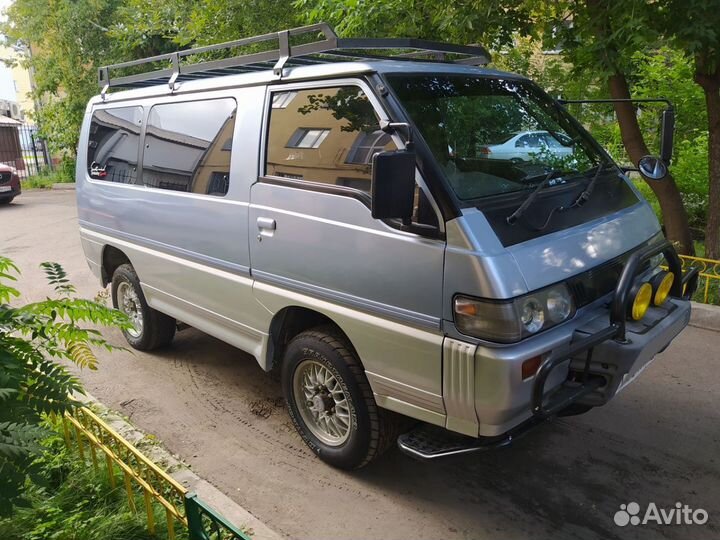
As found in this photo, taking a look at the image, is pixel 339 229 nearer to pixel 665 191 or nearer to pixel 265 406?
pixel 265 406

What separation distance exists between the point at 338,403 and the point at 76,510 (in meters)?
1.46

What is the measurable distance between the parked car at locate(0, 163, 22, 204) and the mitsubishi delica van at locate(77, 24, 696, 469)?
14.2m

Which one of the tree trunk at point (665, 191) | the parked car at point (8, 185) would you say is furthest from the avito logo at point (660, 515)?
the parked car at point (8, 185)

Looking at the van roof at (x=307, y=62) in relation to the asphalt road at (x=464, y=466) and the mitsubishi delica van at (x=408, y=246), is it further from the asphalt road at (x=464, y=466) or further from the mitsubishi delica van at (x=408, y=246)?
the asphalt road at (x=464, y=466)

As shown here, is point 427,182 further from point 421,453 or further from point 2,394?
point 2,394

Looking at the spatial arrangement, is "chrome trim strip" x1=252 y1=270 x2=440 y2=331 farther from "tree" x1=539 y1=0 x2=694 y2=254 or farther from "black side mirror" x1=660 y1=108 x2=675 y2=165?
"tree" x1=539 y1=0 x2=694 y2=254

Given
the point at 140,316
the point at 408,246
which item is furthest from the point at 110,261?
the point at 408,246

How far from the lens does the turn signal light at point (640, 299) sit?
307 centimetres

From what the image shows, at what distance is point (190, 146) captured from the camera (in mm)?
4348

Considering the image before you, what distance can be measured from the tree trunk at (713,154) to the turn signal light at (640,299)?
414cm

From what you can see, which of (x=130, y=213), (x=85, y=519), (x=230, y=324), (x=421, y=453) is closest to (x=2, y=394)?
(x=85, y=519)

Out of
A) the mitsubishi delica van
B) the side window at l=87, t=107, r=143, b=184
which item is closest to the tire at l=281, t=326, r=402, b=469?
the mitsubishi delica van

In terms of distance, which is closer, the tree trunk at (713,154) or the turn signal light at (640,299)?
the turn signal light at (640,299)

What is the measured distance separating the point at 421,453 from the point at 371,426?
0.43 metres
